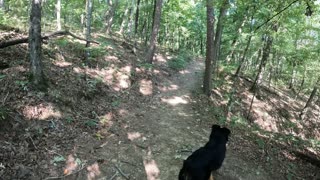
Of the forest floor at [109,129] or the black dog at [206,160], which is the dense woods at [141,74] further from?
the black dog at [206,160]

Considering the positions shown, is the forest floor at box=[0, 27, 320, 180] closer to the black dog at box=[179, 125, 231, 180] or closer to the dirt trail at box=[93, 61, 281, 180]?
the dirt trail at box=[93, 61, 281, 180]

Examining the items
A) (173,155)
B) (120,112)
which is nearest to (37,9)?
(120,112)

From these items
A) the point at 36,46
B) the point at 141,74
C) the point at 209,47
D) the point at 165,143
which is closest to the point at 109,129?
the point at 165,143

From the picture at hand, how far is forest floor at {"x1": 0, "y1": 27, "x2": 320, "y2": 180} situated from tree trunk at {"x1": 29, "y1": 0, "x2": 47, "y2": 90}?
0.30m

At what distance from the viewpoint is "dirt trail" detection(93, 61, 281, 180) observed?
6246 millimetres

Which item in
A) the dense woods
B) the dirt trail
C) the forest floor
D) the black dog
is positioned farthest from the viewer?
the dense woods

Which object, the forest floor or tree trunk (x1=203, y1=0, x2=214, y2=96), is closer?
the forest floor

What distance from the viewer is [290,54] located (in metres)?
16.2

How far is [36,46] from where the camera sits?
700cm

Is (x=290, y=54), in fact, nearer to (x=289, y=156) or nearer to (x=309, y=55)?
(x=309, y=55)

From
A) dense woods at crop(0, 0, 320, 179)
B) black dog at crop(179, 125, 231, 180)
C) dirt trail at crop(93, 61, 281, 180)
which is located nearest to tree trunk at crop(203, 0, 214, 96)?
dense woods at crop(0, 0, 320, 179)

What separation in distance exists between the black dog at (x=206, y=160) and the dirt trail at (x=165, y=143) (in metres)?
1.20

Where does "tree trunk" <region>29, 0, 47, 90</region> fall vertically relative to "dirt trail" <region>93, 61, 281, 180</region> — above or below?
above

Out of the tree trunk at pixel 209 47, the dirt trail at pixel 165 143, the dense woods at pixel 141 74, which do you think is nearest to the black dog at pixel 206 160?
the dirt trail at pixel 165 143
